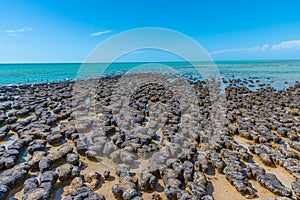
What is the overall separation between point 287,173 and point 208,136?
3276 millimetres

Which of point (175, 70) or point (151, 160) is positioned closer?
point (151, 160)

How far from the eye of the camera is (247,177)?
20.3 ft

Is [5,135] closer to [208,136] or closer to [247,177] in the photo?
[208,136]

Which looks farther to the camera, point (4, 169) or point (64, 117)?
point (64, 117)

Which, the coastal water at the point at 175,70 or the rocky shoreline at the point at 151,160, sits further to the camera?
the coastal water at the point at 175,70

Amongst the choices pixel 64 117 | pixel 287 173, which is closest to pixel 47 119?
pixel 64 117

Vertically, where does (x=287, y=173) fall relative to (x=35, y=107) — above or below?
below

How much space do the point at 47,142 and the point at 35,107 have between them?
280 inches

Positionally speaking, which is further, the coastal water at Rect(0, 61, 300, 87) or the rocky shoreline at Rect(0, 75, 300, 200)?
the coastal water at Rect(0, 61, 300, 87)

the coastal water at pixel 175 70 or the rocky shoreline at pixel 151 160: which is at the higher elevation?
the coastal water at pixel 175 70

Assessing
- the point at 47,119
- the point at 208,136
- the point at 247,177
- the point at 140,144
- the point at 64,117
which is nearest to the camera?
the point at 247,177

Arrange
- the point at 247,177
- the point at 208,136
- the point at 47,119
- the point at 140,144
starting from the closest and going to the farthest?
1. the point at 247,177
2. the point at 140,144
3. the point at 208,136
4. the point at 47,119

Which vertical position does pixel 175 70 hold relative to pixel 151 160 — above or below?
above

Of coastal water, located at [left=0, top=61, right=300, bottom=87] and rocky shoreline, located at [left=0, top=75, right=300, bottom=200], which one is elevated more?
coastal water, located at [left=0, top=61, right=300, bottom=87]
